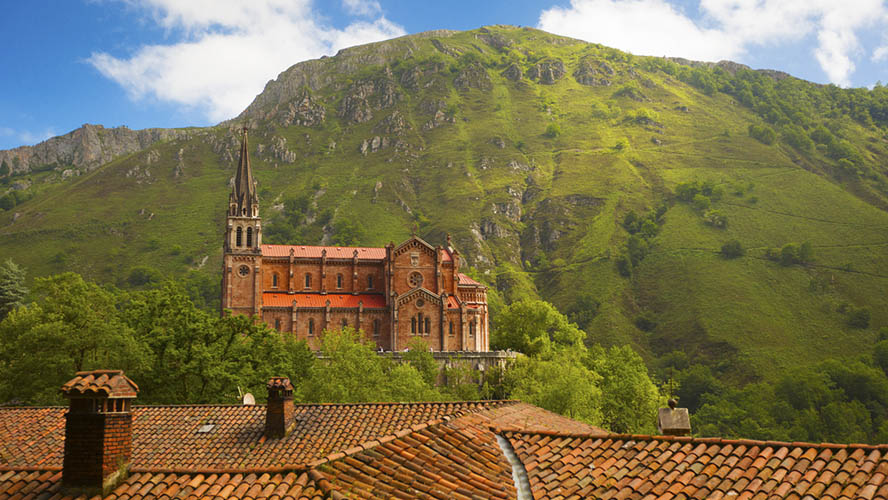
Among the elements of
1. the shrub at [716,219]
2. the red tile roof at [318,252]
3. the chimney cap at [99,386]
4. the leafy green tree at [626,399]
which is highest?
the shrub at [716,219]

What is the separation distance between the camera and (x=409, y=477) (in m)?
17.3

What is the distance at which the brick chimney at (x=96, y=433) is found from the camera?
1589cm

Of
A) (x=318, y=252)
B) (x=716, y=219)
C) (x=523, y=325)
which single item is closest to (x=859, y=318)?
(x=716, y=219)

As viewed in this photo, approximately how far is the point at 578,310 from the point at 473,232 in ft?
130

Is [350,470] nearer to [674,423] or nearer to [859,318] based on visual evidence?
[674,423]

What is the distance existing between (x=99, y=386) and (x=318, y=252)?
7919cm

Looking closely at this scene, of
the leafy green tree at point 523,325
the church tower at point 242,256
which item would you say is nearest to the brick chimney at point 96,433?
the church tower at point 242,256

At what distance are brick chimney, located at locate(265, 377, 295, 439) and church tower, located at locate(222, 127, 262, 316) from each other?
6295 cm

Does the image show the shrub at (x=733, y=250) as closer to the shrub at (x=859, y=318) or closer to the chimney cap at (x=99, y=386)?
the shrub at (x=859, y=318)

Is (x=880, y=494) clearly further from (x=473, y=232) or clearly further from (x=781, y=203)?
(x=781, y=203)

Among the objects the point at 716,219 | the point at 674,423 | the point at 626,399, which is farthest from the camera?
the point at 716,219

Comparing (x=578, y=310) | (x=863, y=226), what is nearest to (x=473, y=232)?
(x=578, y=310)

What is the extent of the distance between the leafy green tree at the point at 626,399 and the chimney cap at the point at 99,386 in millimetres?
62885

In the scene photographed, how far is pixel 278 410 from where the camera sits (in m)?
26.1
